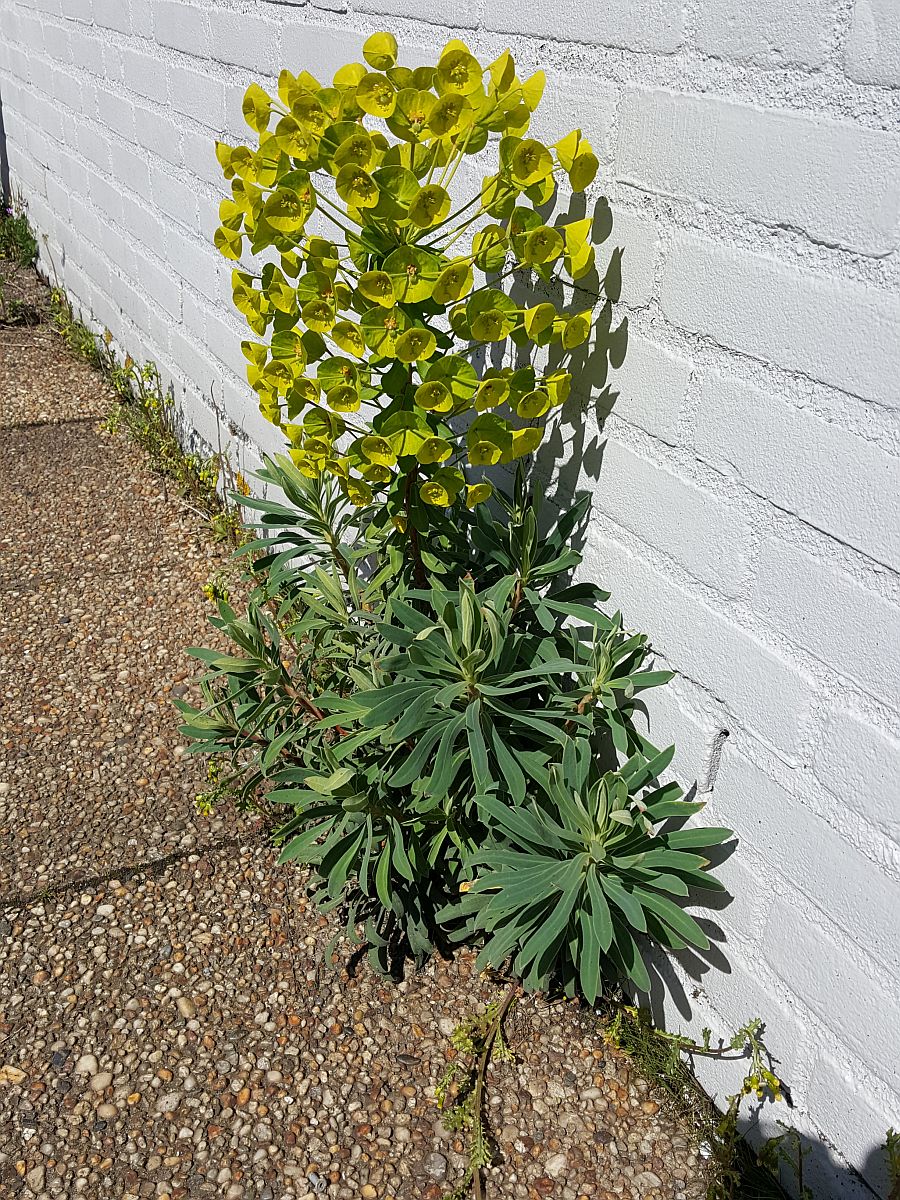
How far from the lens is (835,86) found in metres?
1.33

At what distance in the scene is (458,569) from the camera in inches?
84.7

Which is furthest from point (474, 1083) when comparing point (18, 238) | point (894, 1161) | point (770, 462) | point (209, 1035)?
point (18, 238)

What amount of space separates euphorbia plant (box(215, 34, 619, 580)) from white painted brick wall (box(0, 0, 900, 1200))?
15 cm

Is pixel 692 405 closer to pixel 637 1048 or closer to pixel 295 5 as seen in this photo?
pixel 637 1048

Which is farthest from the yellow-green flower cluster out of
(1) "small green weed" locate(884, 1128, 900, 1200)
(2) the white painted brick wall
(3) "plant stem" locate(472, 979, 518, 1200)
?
(1) "small green weed" locate(884, 1128, 900, 1200)

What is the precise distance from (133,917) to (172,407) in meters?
2.58

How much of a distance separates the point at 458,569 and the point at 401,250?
75cm

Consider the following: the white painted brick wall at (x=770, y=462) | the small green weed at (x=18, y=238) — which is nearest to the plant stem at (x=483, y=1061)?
the white painted brick wall at (x=770, y=462)

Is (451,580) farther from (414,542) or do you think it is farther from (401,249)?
(401,249)

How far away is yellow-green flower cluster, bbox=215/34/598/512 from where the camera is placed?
1573 mm

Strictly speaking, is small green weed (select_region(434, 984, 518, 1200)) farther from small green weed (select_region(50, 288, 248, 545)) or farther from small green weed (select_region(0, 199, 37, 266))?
small green weed (select_region(0, 199, 37, 266))

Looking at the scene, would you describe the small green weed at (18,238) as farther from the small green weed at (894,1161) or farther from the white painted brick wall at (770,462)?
the small green weed at (894,1161)

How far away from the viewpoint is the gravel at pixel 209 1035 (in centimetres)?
184

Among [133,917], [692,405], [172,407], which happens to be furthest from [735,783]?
[172,407]
